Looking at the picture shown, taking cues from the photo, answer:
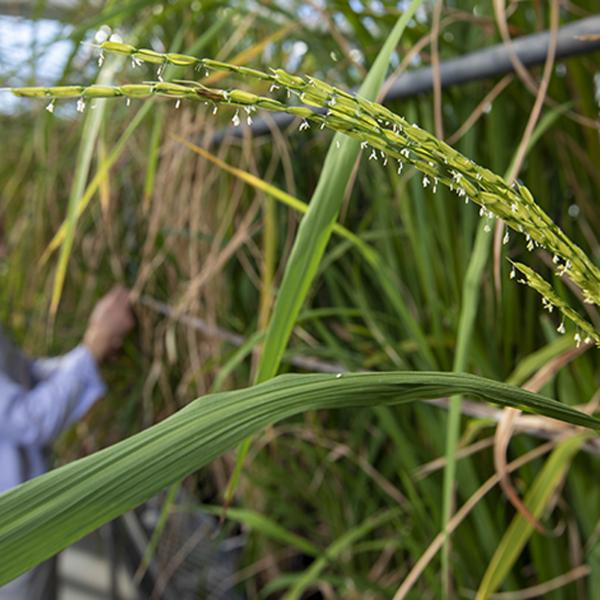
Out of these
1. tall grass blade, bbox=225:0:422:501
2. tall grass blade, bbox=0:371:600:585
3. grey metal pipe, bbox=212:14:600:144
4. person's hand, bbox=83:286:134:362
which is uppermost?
person's hand, bbox=83:286:134:362

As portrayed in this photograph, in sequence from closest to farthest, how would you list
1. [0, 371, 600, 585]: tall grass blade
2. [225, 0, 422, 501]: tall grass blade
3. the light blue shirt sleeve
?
[0, 371, 600, 585]: tall grass blade < [225, 0, 422, 501]: tall grass blade < the light blue shirt sleeve

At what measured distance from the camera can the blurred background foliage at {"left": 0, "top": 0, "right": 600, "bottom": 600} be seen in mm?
612

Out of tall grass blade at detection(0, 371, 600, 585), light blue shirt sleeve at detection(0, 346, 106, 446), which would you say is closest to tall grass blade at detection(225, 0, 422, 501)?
tall grass blade at detection(0, 371, 600, 585)

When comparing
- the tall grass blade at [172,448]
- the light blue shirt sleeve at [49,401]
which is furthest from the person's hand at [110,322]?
the tall grass blade at [172,448]

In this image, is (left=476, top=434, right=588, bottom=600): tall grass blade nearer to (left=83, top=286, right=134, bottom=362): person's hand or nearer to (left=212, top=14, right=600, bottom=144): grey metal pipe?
(left=212, top=14, right=600, bottom=144): grey metal pipe

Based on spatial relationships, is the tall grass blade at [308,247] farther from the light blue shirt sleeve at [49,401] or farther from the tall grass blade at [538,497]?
the light blue shirt sleeve at [49,401]

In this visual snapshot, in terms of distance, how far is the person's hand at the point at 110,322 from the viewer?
125 centimetres

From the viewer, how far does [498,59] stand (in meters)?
0.54

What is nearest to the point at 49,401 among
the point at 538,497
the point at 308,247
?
the point at 538,497

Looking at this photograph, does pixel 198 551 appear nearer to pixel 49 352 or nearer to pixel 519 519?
pixel 49 352

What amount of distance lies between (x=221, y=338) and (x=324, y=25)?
381 mm

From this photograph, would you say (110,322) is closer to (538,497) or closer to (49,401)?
(49,401)

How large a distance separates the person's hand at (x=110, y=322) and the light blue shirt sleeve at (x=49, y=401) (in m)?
0.03

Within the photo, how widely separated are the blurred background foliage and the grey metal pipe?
0.07ft
